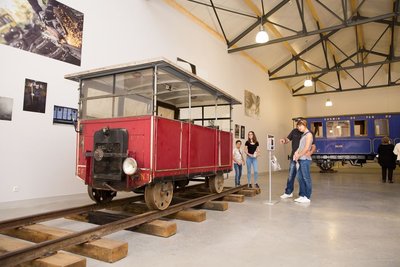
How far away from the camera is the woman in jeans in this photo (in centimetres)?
606

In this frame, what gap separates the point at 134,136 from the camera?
4027 millimetres

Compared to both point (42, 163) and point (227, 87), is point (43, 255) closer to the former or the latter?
point (42, 163)

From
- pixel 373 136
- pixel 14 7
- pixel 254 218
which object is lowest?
pixel 254 218

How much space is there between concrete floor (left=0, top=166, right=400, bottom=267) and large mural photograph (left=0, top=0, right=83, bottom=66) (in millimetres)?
3185

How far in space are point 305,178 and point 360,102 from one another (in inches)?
765

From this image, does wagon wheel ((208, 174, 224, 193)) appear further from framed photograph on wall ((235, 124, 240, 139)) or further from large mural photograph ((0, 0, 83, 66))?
framed photograph on wall ((235, 124, 240, 139))

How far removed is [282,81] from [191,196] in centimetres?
1532

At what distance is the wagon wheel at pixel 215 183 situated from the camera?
6.45m

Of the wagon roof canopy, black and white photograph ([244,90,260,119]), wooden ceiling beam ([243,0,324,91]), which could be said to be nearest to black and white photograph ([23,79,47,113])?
the wagon roof canopy

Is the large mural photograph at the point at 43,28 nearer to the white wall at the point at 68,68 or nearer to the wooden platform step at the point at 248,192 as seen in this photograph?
the white wall at the point at 68,68

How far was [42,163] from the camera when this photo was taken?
5.77 metres

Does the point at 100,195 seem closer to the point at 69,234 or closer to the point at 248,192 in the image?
the point at 69,234

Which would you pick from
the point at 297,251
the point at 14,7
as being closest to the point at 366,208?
the point at 297,251

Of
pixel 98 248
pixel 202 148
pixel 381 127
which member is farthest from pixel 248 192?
pixel 381 127
